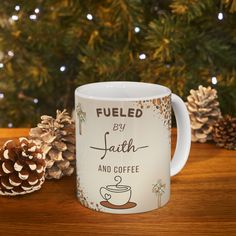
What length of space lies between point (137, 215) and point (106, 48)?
1.10 metres

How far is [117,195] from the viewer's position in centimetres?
67

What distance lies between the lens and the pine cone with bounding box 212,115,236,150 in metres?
0.96

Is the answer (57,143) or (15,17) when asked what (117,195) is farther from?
(15,17)

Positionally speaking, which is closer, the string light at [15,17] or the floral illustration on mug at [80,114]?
the floral illustration on mug at [80,114]

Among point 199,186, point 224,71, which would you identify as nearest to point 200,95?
point 199,186

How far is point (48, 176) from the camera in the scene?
81 centimetres

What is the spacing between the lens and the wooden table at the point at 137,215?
63cm

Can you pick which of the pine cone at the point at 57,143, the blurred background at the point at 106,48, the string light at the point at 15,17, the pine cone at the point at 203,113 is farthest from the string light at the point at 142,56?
the pine cone at the point at 57,143

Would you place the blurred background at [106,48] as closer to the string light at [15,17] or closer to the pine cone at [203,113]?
the string light at [15,17]

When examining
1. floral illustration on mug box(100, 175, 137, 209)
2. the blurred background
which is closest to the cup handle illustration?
floral illustration on mug box(100, 175, 137, 209)

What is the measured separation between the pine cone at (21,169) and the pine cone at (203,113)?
1.18 ft

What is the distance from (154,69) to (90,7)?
0.29 metres

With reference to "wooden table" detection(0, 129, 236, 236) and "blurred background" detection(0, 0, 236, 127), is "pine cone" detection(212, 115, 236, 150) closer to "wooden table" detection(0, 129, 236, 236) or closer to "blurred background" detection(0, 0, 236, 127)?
"wooden table" detection(0, 129, 236, 236)

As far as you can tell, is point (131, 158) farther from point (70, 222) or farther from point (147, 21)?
point (147, 21)
